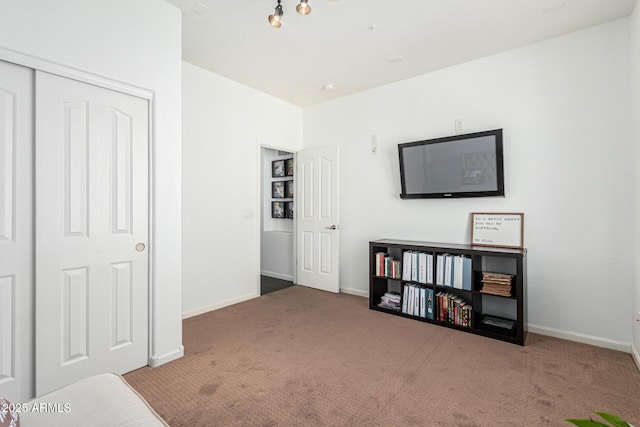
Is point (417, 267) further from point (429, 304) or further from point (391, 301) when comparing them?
point (391, 301)

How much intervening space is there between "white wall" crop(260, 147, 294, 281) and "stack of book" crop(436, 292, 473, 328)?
2.54m

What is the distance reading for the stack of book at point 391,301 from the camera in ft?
12.0

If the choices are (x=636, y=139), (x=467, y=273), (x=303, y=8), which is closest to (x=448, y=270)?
(x=467, y=273)

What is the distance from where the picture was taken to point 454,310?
323 cm

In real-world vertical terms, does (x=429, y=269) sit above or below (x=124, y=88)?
below

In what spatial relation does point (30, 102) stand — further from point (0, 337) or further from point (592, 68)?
point (592, 68)

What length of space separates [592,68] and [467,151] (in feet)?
3.85

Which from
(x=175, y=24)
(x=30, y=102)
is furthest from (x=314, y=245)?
(x=30, y=102)

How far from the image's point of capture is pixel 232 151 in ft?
13.2

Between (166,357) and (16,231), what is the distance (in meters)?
1.31

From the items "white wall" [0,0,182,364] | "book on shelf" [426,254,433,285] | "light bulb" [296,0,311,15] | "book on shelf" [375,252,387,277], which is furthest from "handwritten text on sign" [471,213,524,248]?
"white wall" [0,0,182,364]

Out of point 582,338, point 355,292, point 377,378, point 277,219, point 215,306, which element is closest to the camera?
point 377,378

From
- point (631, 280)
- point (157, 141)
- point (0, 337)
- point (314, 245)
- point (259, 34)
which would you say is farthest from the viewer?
point (314, 245)

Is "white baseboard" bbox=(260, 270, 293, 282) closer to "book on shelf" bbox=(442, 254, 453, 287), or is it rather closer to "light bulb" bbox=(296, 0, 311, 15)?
"book on shelf" bbox=(442, 254, 453, 287)
